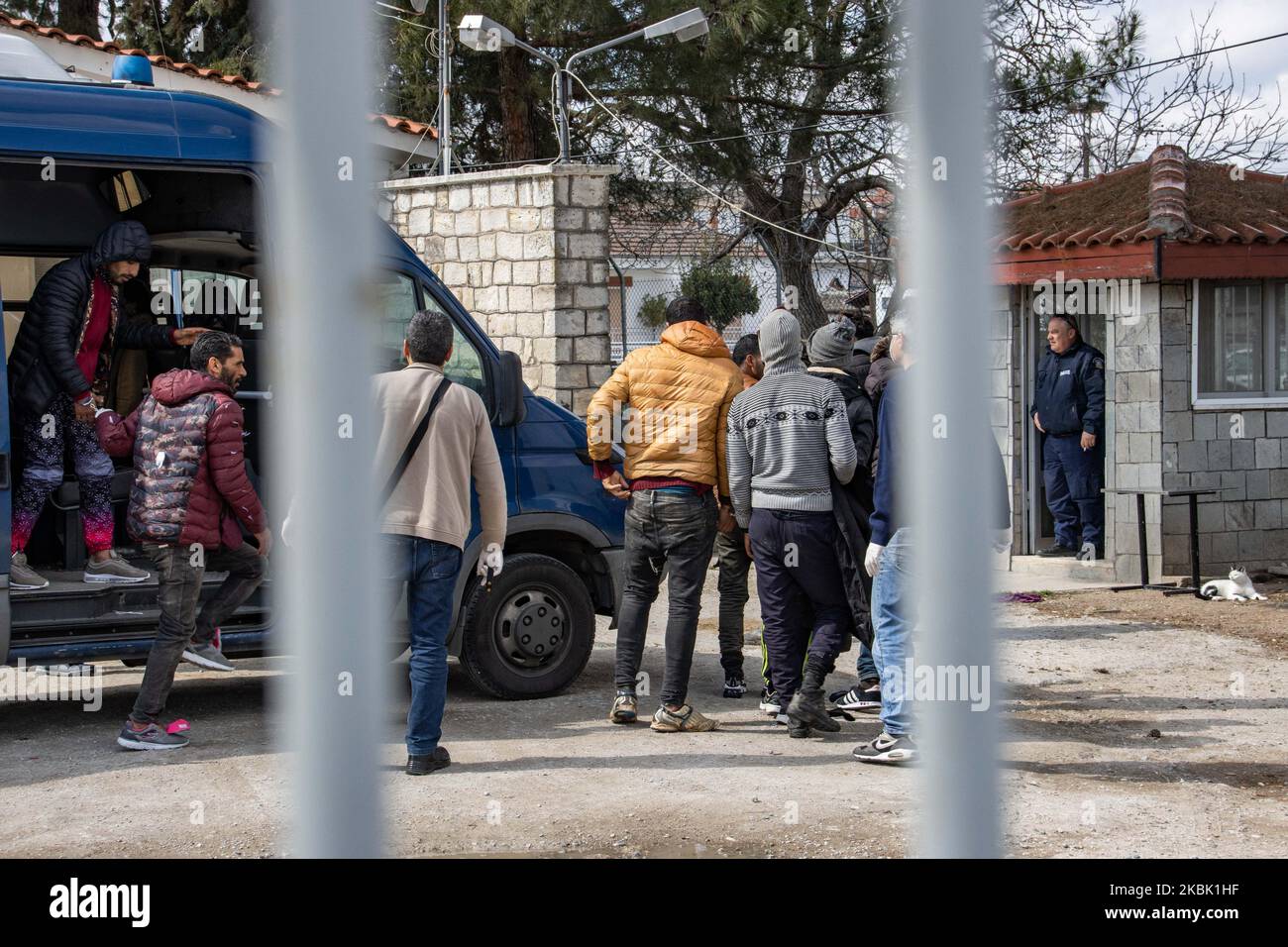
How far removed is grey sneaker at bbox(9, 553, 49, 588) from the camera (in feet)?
22.8

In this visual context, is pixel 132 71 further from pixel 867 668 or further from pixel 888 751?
pixel 888 751

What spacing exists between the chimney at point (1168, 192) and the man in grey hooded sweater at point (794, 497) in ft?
Result: 18.1

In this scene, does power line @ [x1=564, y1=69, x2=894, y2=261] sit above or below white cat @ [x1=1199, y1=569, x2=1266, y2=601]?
above

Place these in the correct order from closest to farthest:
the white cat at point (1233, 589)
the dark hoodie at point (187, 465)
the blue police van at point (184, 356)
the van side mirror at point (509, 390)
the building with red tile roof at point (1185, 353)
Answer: the dark hoodie at point (187, 465) → the blue police van at point (184, 356) → the van side mirror at point (509, 390) → the white cat at point (1233, 589) → the building with red tile roof at point (1185, 353)

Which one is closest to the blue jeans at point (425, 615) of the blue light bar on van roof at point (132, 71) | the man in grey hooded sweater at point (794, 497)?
the man in grey hooded sweater at point (794, 497)

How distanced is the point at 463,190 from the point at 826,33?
738cm

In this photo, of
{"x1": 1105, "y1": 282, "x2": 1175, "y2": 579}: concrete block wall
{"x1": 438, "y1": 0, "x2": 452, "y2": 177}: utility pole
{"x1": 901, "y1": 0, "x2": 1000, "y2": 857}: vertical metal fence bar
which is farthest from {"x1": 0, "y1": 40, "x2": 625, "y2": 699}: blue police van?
{"x1": 438, "y1": 0, "x2": 452, "y2": 177}: utility pole

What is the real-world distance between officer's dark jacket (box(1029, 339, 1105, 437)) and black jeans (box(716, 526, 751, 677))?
490 centimetres

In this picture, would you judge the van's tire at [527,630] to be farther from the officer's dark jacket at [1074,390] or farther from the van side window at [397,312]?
the officer's dark jacket at [1074,390]

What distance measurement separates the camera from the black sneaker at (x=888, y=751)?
21.3ft

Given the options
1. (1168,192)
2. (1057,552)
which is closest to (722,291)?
(1057,552)

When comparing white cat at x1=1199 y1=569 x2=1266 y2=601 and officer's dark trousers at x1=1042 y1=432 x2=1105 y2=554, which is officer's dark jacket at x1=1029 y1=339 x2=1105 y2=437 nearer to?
officer's dark trousers at x1=1042 y1=432 x2=1105 y2=554
